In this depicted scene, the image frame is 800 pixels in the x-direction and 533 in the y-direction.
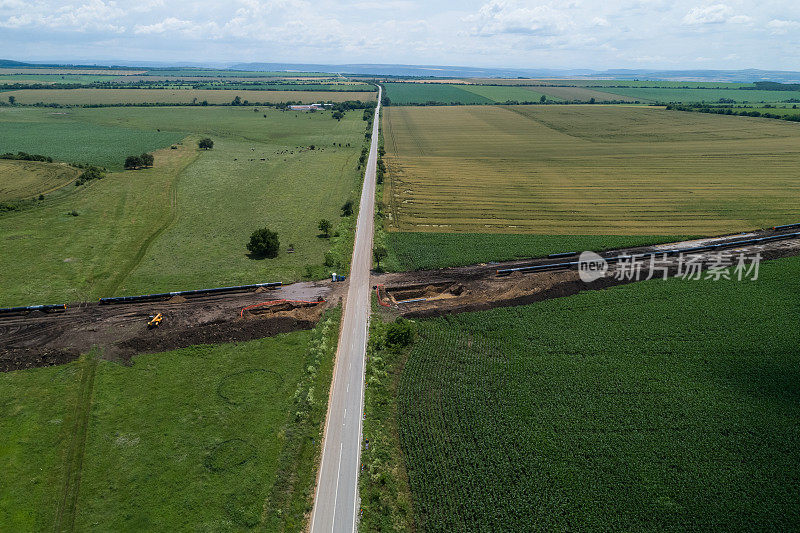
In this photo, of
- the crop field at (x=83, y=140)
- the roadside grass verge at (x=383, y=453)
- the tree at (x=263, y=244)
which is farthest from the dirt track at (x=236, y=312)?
the crop field at (x=83, y=140)

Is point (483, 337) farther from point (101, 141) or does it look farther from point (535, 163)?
point (101, 141)

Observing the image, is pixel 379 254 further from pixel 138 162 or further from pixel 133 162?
pixel 133 162

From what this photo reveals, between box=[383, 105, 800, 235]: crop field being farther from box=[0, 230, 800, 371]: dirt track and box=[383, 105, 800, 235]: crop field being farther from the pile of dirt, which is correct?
the pile of dirt

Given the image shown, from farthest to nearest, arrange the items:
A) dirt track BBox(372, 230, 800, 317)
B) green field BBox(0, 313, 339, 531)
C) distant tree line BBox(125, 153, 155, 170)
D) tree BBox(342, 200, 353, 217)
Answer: distant tree line BBox(125, 153, 155, 170), tree BBox(342, 200, 353, 217), dirt track BBox(372, 230, 800, 317), green field BBox(0, 313, 339, 531)

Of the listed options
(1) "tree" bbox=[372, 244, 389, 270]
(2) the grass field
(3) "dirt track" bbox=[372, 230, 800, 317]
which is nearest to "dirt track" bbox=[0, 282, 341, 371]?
(3) "dirt track" bbox=[372, 230, 800, 317]

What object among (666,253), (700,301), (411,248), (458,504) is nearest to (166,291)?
(411,248)

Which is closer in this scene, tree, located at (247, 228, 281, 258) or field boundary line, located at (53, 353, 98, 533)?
field boundary line, located at (53, 353, 98, 533)
